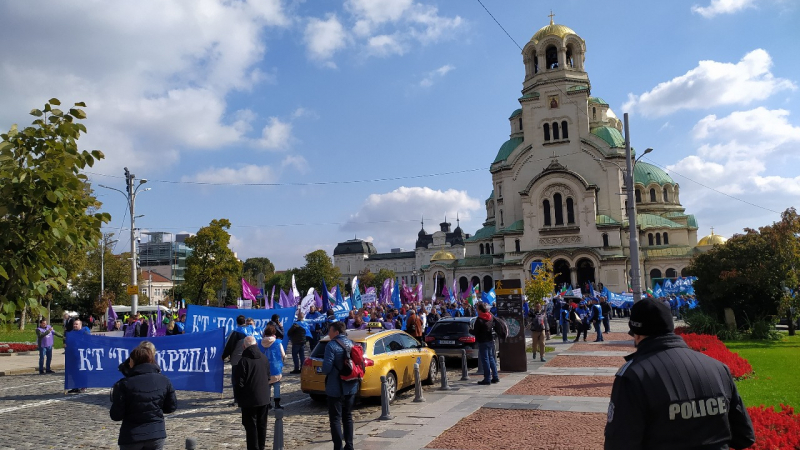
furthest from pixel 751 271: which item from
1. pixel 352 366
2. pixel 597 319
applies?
pixel 352 366

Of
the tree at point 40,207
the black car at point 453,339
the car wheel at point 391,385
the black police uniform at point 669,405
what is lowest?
the car wheel at point 391,385

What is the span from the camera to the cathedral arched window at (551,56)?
72688 mm

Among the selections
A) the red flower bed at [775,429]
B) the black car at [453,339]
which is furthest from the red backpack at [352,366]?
the black car at [453,339]

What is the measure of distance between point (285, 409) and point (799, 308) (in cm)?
2055

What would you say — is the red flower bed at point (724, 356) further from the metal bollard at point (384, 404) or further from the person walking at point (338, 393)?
the person walking at point (338, 393)

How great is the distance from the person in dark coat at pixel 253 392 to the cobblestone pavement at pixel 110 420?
43.6 inches

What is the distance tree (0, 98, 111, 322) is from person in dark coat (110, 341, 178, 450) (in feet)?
3.40

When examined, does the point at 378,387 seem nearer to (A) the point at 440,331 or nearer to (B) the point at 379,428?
(B) the point at 379,428

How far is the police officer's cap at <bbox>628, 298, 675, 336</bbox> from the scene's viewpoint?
3.53m

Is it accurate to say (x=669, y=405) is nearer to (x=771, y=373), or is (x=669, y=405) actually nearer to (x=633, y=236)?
(x=771, y=373)

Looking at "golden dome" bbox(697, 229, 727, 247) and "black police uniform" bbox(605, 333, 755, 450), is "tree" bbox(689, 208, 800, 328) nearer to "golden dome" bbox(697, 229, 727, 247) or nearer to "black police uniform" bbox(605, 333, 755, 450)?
"black police uniform" bbox(605, 333, 755, 450)

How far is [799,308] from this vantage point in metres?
22.9

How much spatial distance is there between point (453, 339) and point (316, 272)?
274ft

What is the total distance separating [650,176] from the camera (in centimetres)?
7681
